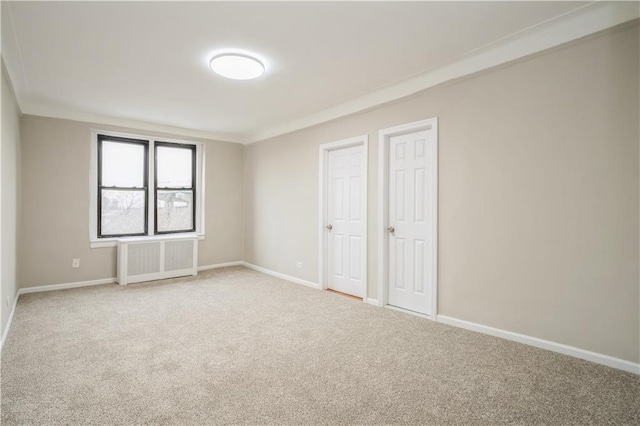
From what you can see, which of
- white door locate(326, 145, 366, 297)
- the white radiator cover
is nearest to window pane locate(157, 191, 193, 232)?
the white radiator cover

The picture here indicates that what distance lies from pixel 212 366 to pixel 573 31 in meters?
3.69

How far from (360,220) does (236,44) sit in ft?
8.32

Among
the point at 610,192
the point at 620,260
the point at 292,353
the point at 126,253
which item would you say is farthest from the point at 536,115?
the point at 126,253

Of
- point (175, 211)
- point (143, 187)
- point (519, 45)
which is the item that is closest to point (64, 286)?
point (143, 187)

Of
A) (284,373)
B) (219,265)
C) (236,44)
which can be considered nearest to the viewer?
(284,373)

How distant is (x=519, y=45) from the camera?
9.05 ft

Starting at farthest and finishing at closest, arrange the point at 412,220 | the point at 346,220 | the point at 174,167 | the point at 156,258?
the point at 174,167 < the point at 156,258 < the point at 346,220 < the point at 412,220

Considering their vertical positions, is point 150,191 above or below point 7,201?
above

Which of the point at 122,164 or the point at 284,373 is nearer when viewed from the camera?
the point at 284,373

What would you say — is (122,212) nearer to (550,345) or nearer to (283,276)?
(283,276)

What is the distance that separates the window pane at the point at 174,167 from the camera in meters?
5.75

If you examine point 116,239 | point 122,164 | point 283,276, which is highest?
point 122,164

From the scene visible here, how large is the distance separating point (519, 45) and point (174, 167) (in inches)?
209

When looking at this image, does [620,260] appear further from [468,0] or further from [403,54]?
[403,54]
